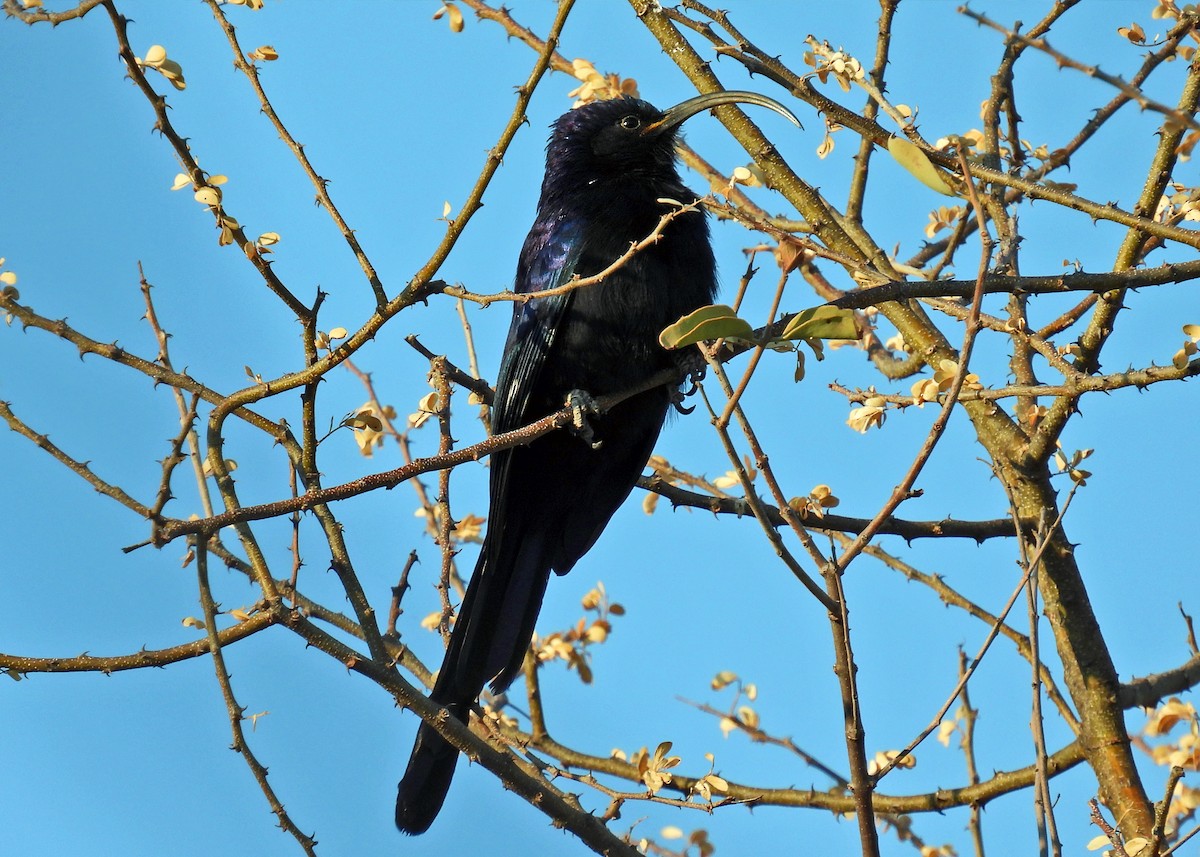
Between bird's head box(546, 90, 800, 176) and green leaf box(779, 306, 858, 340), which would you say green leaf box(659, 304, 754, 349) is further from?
bird's head box(546, 90, 800, 176)

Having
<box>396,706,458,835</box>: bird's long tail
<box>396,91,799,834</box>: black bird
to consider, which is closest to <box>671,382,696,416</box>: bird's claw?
<box>396,91,799,834</box>: black bird

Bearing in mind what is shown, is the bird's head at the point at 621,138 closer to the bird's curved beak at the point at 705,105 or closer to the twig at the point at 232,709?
the bird's curved beak at the point at 705,105

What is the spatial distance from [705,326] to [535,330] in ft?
6.05

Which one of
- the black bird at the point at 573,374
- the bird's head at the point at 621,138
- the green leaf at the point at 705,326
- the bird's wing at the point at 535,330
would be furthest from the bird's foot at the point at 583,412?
the green leaf at the point at 705,326

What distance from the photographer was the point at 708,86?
496cm

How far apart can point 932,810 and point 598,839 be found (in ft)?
5.62

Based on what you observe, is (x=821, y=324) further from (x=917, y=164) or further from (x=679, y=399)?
(x=679, y=399)

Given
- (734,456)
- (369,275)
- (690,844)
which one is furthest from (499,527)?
(734,456)

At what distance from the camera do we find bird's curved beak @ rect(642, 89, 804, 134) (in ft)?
14.3

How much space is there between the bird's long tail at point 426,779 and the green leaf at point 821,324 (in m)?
1.88

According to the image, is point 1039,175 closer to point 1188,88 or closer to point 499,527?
point 1188,88

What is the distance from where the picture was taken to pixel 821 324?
2.77m

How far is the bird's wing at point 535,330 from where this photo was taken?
14.6ft

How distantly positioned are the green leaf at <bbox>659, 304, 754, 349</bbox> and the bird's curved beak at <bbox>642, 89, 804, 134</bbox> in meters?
1.69
